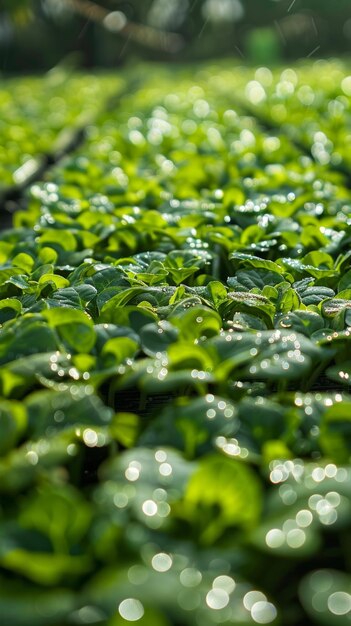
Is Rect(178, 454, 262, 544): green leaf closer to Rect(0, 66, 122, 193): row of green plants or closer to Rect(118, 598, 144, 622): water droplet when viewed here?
Rect(118, 598, 144, 622): water droplet

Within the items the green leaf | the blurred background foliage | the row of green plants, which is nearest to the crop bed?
the green leaf

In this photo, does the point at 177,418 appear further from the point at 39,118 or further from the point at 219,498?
the point at 39,118

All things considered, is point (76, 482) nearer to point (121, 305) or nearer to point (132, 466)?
point (132, 466)

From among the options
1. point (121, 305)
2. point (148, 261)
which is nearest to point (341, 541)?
point (121, 305)

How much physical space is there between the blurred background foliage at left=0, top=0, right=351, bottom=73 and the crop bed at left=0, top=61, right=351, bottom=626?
23202mm

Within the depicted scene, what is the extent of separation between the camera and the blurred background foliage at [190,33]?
27.8m

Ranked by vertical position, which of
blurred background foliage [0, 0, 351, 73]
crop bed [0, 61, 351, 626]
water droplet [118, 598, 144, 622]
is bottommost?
blurred background foliage [0, 0, 351, 73]

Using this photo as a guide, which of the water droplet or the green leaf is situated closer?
the water droplet

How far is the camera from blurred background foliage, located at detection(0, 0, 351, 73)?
27766mm

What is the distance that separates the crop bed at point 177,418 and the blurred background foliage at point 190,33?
76.1 ft

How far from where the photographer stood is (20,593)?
34.2 inches

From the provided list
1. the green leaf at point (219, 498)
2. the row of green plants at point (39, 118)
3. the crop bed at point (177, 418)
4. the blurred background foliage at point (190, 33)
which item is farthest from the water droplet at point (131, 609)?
the blurred background foliage at point (190, 33)

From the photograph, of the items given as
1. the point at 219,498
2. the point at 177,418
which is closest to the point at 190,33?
the point at 177,418

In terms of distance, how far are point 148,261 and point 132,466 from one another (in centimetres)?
124
